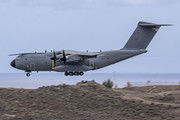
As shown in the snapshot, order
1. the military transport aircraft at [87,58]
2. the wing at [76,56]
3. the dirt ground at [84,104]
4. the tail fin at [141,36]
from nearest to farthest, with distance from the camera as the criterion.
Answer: the dirt ground at [84,104] → the wing at [76,56] → the military transport aircraft at [87,58] → the tail fin at [141,36]

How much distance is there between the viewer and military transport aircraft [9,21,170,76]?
38.9 meters

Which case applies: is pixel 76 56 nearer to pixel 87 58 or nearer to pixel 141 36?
pixel 87 58

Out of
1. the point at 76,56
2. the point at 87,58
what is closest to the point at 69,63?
the point at 76,56

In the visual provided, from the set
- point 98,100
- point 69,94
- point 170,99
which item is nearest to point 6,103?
point 69,94

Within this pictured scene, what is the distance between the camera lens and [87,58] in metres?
39.0

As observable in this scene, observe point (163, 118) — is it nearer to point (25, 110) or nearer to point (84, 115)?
point (84, 115)

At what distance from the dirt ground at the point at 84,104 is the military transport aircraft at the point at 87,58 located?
1180 centimetres

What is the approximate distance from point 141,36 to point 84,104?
65.5 feet

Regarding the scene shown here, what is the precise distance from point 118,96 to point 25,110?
8733 millimetres

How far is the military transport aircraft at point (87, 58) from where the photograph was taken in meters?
38.9

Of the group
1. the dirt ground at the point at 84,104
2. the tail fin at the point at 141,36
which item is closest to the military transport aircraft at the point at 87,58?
the tail fin at the point at 141,36

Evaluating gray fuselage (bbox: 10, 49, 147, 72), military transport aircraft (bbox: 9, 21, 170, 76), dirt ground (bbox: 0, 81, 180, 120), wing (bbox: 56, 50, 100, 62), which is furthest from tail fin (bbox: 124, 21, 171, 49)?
dirt ground (bbox: 0, 81, 180, 120)

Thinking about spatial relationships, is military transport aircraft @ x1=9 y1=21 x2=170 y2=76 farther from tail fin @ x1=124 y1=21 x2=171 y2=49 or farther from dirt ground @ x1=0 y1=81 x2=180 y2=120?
dirt ground @ x1=0 y1=81 x2=180 y2=120

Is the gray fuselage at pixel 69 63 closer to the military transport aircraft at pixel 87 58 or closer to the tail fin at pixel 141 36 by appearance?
the military transport aircraft at pixel 87 58
